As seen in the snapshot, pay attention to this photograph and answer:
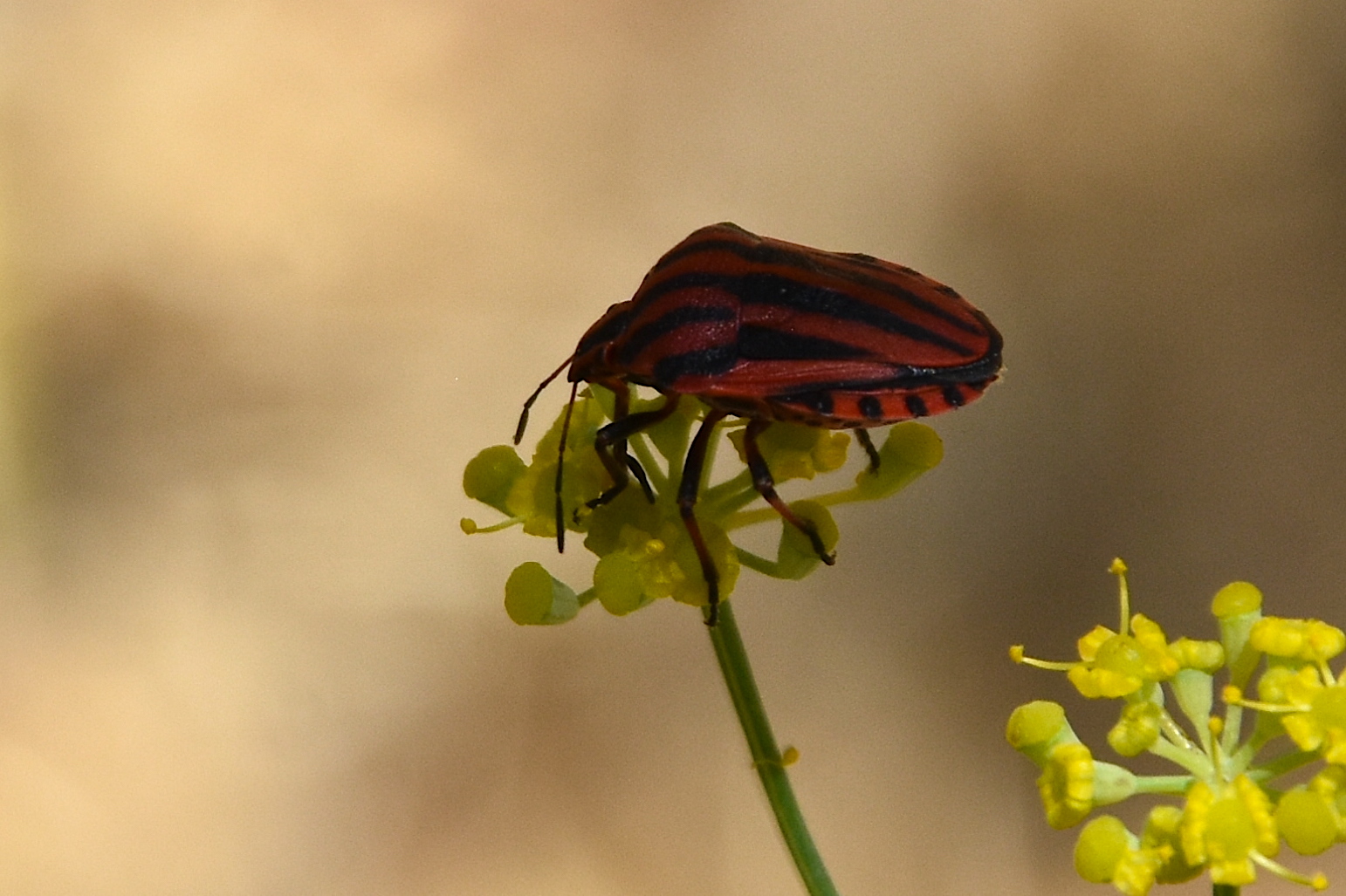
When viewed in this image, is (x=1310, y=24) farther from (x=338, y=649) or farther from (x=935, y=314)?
(x=338, y=649)

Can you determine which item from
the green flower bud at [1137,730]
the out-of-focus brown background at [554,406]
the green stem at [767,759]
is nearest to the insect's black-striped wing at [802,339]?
the green stem at [767,759]

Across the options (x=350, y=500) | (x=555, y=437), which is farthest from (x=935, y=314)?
(x=350, y=500)

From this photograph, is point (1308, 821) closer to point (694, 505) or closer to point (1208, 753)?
point (1208, 753)

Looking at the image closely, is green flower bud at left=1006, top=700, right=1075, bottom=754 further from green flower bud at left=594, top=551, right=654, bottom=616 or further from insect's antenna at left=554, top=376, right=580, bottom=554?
insect's antenna at left=554, top=376, right=580, bottom=554

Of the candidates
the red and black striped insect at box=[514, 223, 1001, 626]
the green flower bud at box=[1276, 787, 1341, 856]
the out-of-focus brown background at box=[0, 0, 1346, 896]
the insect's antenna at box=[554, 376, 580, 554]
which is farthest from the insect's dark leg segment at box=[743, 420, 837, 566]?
the out-of-focus brown background at box=[0, 0, 1346, 896]

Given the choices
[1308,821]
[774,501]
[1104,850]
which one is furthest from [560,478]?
[1308,821]

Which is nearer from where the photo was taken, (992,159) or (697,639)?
(697,639)

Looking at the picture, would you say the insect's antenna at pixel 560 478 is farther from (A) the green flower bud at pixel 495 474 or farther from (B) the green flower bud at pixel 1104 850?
(B) the green flower bud at pixel 1104 850
